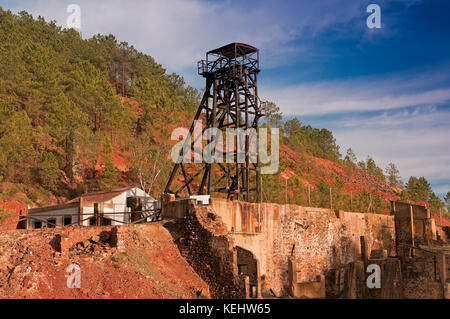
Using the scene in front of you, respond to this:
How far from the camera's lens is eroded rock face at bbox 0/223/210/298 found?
14234 millimetres

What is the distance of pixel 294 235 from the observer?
25.8 meters

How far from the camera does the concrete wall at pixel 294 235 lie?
72.6 feet

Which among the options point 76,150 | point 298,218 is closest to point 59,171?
point 76,150

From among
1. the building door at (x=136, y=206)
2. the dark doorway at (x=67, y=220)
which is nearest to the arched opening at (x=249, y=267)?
the building door at (x=136, y=206)

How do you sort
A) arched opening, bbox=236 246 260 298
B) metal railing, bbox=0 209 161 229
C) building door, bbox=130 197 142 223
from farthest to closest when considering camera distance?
building door, bbox=130 197 142 223 < metal railing, bbox=0 209 161 229 < arched opening, bbox=236 246 260 298

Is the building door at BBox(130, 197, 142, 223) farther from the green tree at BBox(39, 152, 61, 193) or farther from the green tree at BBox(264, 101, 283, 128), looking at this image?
the green tree at BBox(264, 101, 283, 128)

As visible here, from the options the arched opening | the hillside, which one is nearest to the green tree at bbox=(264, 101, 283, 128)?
the hillside

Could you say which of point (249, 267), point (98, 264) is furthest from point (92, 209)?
point (249, 267)

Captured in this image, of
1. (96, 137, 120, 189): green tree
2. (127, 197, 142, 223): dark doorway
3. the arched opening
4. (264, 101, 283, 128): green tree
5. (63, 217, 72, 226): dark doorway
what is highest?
(264, 101, 283, 128): green tree

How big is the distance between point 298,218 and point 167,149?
1854 cm

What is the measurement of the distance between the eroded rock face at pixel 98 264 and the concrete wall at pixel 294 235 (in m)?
3.56

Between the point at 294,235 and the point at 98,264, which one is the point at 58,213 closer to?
the point at 98,264

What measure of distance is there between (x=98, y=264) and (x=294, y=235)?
13.1 m

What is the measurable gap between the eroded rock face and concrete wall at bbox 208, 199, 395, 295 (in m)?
3.56
